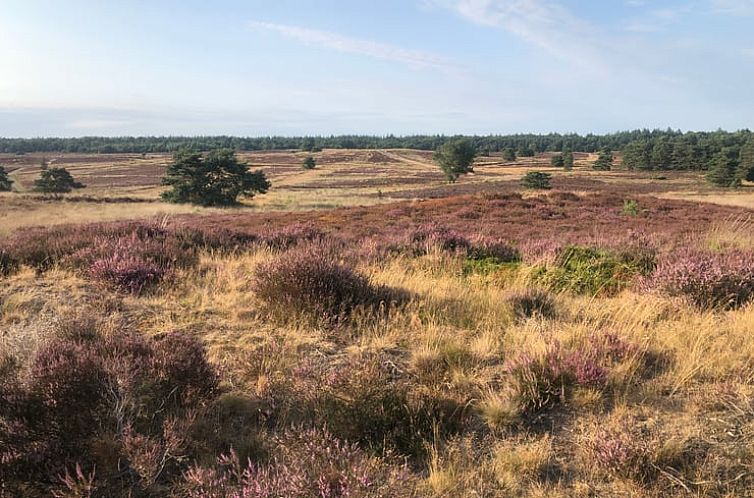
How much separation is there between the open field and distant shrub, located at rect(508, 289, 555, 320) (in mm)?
30

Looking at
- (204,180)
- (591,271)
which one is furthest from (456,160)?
(591,271)

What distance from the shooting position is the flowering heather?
5.12 meters

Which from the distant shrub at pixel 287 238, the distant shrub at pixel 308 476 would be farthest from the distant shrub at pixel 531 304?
the distant shrub at pixel 287 238

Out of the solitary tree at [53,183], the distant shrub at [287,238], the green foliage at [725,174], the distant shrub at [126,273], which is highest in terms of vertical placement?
the green foliage at [725,174]

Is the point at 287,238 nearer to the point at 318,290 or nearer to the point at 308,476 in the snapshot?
the point at 318,290

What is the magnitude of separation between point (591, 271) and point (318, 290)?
4128mm

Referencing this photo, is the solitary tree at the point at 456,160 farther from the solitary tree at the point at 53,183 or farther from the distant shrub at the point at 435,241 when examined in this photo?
the distant shrub at the point at 435,241

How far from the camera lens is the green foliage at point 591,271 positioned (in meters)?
6.28

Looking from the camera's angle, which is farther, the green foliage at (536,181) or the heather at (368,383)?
the green foliage at (536,181)

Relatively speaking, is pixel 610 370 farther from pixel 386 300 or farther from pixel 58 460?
pixel 58 460

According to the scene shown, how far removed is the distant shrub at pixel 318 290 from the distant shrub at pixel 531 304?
1154 millimetres

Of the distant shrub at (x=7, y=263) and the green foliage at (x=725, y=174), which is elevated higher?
the green foliage at (x=725, y=174)

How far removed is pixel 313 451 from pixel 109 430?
1144mm

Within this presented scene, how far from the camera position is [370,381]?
10.2 ft
